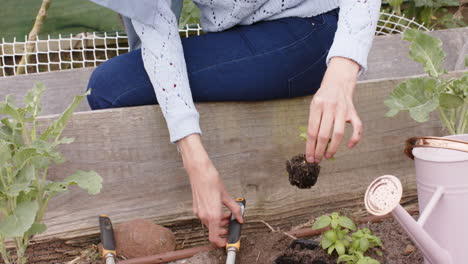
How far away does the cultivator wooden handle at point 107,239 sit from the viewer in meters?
1.38

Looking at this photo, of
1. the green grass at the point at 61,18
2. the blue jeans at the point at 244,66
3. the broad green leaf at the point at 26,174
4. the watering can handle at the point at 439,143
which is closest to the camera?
the watering can handle at the point at 439,143

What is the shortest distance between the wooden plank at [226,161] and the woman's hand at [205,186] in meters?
0.23

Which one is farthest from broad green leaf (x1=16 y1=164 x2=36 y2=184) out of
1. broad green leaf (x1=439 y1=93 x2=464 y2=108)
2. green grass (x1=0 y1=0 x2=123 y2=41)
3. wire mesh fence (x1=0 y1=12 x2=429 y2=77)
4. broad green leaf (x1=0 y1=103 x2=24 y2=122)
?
green grass (x1=0 y1=0 x2=123 y2=41)

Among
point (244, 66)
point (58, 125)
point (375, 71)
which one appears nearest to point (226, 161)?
point (244, 66)

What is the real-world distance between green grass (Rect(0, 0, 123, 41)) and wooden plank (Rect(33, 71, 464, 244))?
149 cm

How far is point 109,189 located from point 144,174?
96mm

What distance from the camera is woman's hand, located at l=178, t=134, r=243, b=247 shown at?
1.30m

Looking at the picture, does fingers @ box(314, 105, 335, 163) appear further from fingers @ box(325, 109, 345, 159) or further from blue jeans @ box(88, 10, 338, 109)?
blue jeans @ box(88, 10, 338, 109)

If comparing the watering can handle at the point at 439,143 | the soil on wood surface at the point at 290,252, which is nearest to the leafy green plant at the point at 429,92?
the watering can handle at the point at 439,143

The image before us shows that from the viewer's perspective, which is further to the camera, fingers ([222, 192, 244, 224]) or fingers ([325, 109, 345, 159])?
fingers ([222, 192, 244, 224])

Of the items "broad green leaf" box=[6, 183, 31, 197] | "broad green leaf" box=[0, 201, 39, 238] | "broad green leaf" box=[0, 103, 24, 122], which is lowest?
"broad green leaf" box=[0, 201, 39, 238]

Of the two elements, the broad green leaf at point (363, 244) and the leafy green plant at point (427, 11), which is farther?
the leafy green plant at point (427, 11)

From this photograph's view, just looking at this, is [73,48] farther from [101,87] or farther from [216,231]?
[216,231]

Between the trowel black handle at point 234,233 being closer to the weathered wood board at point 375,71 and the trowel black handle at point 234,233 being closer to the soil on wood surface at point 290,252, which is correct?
the soil on wood surface at point 290,252
